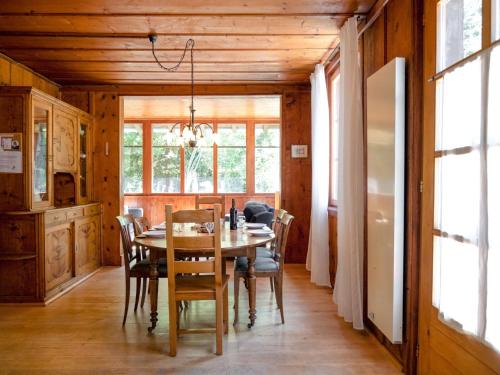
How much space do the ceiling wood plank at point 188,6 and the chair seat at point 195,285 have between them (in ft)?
6.97

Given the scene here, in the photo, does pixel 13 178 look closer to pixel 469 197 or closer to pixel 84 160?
pixel 84 160

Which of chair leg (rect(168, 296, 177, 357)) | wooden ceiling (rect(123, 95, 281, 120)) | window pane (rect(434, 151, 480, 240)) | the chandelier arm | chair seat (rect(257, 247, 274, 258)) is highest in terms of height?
wooden ceiling (rect(123, 95, 281, 120))

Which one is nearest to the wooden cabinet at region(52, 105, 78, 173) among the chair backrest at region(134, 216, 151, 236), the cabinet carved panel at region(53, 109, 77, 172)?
the cabinet carved panel at region(53, 109, 77, 172)

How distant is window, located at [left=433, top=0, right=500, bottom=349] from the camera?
143 centimetres

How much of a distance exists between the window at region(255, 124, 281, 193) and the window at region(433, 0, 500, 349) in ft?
21.6

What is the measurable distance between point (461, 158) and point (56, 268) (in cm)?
390

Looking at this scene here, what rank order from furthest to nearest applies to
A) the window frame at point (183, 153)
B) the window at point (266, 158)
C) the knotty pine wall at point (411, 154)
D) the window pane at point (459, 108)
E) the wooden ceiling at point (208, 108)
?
1. the window at point (266, 158)
2. the window frame at point (183, 153)
3. the wooden ceiling at point (208, 108)
4. the knotty pine wall at point (411, 154)
5. the window pane at point (459, 108)

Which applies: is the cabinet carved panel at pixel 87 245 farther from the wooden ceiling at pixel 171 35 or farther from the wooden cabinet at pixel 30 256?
the wooden ceiling at pixel 171 35

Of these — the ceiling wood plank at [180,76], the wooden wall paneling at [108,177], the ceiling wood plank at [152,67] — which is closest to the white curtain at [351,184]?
the ceiling wood plank at [152,67]

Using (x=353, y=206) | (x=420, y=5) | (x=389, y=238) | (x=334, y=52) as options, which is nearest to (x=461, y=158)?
(x=389, y=238)

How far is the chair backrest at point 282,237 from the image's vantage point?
9.99ft

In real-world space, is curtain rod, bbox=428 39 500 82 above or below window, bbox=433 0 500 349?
above

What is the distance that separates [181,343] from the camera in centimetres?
270

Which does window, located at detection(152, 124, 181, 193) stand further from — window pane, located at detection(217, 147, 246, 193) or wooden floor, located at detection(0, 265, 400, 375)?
wooden floor, located at detection(0, 265, 400, 375)
